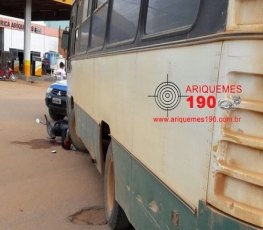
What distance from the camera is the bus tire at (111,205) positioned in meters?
4.57

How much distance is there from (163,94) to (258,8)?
0.93m

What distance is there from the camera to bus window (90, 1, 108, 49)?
16.5 feet

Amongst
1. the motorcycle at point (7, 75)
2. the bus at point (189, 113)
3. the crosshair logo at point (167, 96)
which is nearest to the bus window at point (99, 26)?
the bus at point (189, 113)

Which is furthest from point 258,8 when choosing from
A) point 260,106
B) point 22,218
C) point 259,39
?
point 22,218

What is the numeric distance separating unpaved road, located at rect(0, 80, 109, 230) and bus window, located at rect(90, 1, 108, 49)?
1.95 meters

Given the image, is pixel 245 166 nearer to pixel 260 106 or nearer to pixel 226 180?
pixel 226 180

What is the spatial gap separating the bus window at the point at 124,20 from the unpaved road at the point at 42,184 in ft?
6.85

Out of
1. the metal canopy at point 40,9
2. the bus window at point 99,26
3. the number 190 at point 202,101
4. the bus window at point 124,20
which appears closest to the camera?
the number 190 at point 202,101

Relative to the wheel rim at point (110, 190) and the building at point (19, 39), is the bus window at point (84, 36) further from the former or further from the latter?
the building at point (19, 39)

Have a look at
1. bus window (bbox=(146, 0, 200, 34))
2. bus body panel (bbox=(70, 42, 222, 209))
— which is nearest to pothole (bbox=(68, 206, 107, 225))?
bus body panel (bbox=(70, 42, 222, 209))

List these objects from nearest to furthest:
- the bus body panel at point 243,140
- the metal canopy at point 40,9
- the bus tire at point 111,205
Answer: the bus body panel at point 243,140 → the bus tire at point 111,205 → the metal canopy at point 40,9

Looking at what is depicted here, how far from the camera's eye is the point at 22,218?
5102 mm

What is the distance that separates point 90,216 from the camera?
17.3 feet

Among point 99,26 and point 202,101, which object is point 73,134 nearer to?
point 99,26
